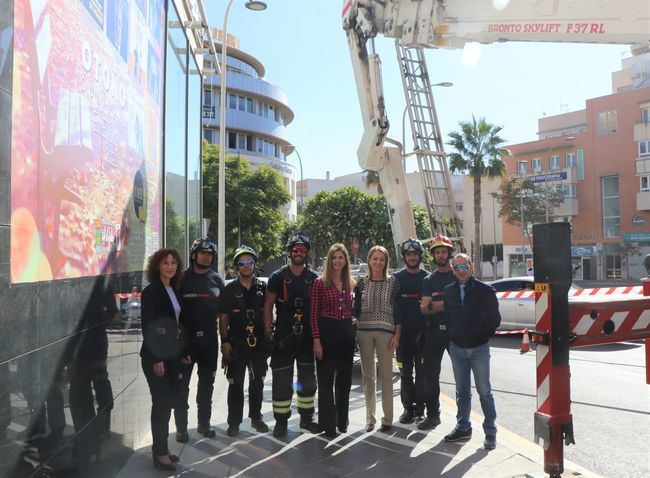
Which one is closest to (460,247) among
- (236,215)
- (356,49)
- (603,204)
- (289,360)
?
(356,49)

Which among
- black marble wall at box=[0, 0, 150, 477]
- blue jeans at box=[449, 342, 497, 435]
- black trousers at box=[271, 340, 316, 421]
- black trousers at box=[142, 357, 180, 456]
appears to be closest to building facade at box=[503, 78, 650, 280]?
blue jeans at box=[449, 342, 497, 435]

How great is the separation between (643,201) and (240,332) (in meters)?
45.1

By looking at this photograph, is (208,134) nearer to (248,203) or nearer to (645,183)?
(248,203)

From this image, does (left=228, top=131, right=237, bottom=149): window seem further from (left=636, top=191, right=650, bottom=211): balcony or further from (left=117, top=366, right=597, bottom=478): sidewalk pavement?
(left=117, top=366, right=597, bottom=478): sidewalk pavement

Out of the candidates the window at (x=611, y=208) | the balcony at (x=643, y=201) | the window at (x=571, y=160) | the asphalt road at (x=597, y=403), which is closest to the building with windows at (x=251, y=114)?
the window at (x=571, y=160)

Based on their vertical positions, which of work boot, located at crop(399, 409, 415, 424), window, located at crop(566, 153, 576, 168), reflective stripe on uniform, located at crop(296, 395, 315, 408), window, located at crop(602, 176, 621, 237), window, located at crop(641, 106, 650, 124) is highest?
window, located at crop(641, 106, 650, 124)

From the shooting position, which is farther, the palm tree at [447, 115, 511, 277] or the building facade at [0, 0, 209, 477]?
the palm tree at [447, 115, 511, 277]

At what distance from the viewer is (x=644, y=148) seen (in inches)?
1684

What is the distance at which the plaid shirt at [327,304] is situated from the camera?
5375 mm

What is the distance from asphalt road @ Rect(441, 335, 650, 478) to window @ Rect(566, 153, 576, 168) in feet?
131

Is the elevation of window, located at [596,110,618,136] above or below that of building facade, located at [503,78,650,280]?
above

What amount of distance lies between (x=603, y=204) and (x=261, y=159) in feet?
98.2

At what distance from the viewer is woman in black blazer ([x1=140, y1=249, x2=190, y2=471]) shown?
4527mm

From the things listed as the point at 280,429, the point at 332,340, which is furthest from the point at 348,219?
the point at 280,429
